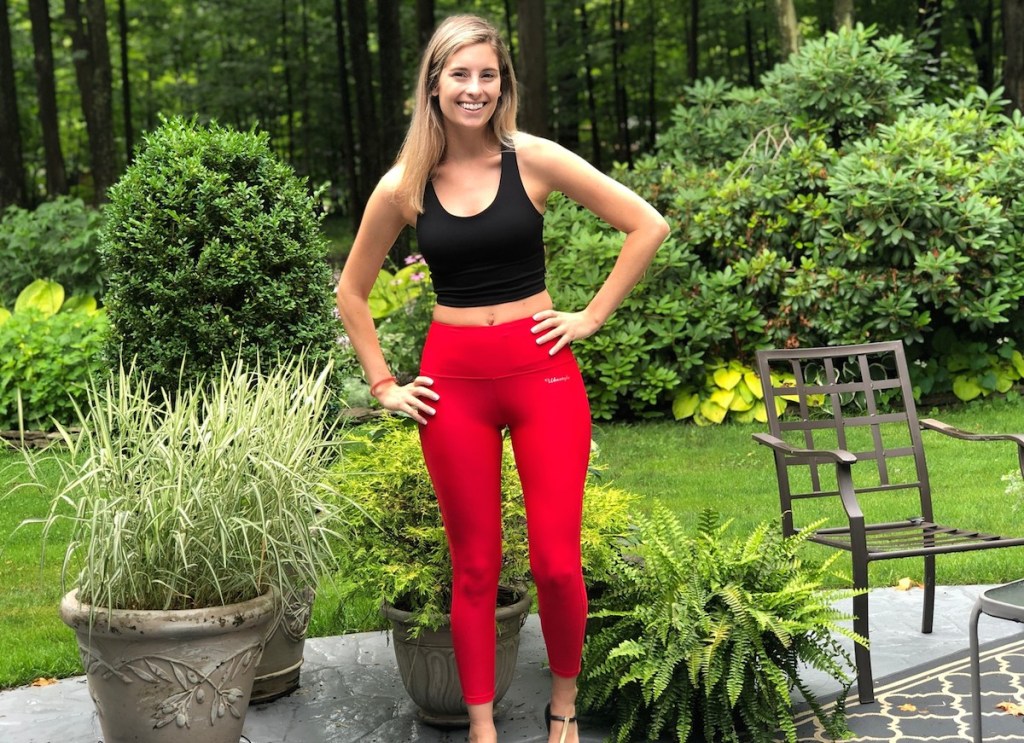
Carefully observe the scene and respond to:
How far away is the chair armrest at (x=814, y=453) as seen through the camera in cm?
382

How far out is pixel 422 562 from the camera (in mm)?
3793

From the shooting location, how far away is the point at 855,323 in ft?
27.7

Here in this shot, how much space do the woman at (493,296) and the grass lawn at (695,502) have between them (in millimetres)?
944

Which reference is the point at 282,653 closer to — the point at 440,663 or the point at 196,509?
the point at 440,663

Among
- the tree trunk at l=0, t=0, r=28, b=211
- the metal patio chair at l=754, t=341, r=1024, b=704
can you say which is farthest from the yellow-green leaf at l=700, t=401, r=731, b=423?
the tree trunk at l=0, t=0, r=28, b=211

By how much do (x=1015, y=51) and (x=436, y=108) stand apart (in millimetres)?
9958

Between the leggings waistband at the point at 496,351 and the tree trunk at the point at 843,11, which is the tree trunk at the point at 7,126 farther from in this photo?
the leggings waistband at the point at 496,351

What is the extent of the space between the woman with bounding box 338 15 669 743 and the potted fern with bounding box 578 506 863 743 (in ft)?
1.23

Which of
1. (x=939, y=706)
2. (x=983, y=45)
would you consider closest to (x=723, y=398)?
A: (x=939, y=706)

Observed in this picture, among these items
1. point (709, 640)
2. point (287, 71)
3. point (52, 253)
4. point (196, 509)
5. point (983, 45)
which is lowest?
point (709, 640)

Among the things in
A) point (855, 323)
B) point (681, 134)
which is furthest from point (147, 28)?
point (855, 323)

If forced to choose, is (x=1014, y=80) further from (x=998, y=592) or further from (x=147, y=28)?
(x=147, y=28)

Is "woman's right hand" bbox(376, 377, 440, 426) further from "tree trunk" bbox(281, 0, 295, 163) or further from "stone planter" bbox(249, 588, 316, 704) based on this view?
"tree trunk" bbox(281, 0, 295, 163)

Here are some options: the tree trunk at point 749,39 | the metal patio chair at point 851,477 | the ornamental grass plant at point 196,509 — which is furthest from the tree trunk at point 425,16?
the ornamental grass plant at point 196,509
